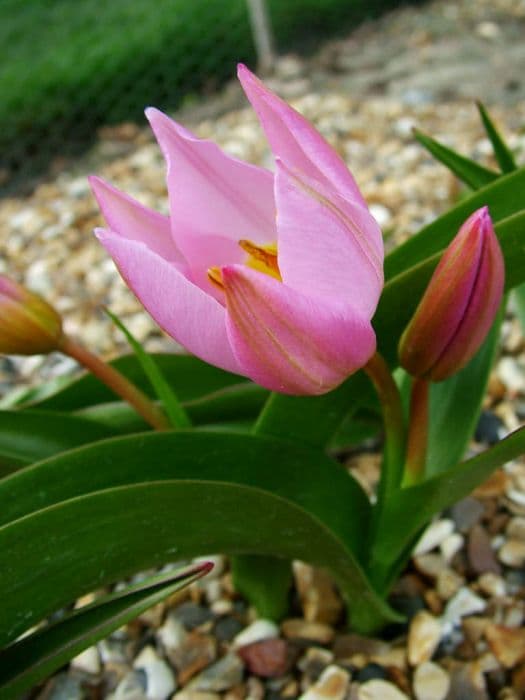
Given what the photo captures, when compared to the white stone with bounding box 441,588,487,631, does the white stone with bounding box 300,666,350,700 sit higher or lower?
higher

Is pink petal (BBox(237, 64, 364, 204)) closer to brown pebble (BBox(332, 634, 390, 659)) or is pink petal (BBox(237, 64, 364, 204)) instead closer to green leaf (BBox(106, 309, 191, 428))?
green leaf (BBox(106, 309, 191, 428))

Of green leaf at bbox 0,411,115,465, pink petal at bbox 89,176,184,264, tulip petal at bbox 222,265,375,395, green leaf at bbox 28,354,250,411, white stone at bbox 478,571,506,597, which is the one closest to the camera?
tulip petal at bbox 222,265,375,395

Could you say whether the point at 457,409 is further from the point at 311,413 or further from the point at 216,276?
the point at 216,276

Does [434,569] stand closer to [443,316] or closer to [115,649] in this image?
[115,649]

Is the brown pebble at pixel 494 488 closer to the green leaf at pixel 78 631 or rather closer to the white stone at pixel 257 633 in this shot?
the white stone at pixel 257 633

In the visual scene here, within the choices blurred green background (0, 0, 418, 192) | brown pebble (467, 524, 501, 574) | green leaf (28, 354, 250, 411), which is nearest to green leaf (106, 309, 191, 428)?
green leaf (28, 354, 250, 411)

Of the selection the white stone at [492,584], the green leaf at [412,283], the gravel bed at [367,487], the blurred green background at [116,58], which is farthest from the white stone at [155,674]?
the blurred green background at [116,58]

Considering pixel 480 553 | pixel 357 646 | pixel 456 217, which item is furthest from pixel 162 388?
pixel 480 553
